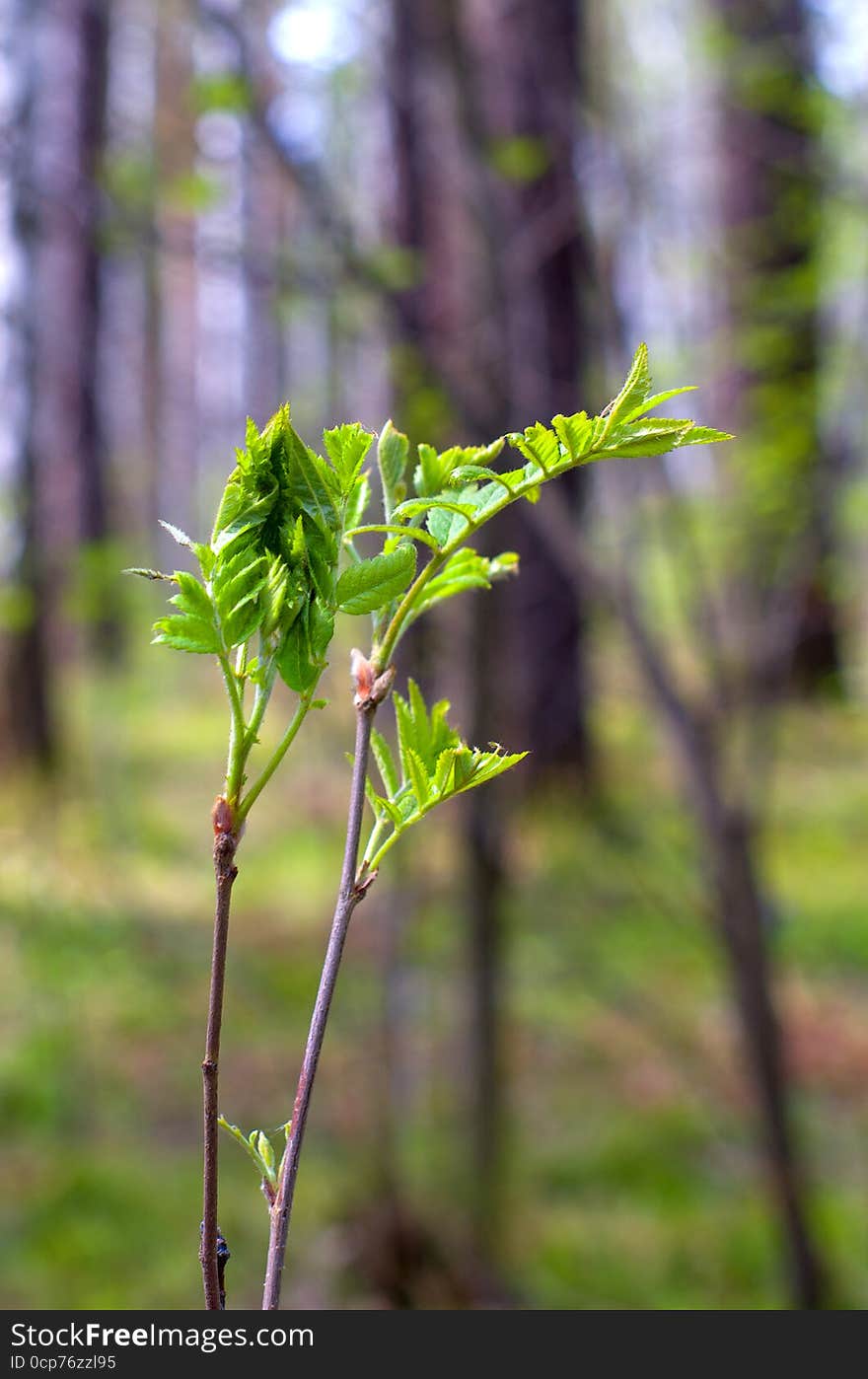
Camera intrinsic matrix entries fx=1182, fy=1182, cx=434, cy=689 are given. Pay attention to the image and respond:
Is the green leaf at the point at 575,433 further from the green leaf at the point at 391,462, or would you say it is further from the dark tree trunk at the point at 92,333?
the dark tree trunk at the point at 92,333

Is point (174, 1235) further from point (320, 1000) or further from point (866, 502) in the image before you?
point (320, 1000)

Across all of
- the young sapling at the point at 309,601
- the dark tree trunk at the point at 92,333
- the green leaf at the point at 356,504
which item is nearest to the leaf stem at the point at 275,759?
the young sapling at the point at 309,601

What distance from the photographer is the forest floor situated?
3824mm

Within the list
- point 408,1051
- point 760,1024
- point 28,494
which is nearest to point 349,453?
point 760,1024

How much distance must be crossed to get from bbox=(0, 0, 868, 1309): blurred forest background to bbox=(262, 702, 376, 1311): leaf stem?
224 cm

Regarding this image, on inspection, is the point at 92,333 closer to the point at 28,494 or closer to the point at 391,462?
the point at 28,494

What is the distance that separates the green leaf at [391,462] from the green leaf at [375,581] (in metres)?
0.06

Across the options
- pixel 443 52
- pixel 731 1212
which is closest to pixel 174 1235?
pixel 731 1212

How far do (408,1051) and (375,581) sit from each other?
12.0 feet

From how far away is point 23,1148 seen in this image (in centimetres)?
461

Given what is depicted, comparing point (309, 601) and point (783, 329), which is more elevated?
point (783, 329)

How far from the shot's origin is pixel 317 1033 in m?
0.56

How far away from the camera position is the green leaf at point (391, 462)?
671mm
